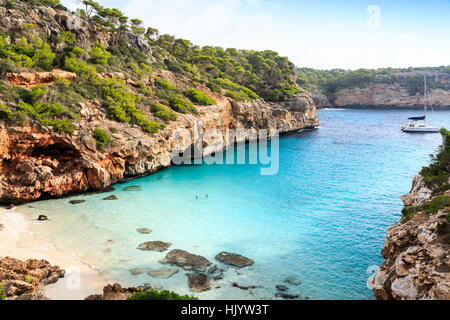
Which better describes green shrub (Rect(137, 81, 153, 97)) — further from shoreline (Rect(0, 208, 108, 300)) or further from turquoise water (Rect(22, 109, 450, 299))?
shoreline (Rect(0, 208, 108, 300))

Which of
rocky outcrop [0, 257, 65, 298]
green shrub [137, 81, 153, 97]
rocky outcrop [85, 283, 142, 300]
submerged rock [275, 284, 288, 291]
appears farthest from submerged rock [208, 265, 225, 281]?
green shrub [137, 81, 153, 97]

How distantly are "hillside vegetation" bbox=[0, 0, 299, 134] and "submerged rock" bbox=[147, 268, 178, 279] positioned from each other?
52.8 feet

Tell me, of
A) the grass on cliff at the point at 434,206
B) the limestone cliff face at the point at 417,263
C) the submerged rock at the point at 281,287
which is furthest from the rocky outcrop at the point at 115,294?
the grass on cliff at the point at 434,206

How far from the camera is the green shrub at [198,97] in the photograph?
44438 mm

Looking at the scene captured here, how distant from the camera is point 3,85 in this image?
25297mm

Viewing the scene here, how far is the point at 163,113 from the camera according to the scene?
35.9 m

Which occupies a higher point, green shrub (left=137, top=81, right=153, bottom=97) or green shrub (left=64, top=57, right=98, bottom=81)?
green shrub (left=64, top=57, right=98, bottom=81)

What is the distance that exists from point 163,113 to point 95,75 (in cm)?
836

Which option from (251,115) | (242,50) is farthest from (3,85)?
(242,50)

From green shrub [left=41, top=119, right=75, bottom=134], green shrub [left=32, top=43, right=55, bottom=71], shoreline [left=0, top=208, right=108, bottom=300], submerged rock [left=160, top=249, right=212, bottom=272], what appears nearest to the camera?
shoreline [left=0, top=208, right=108, bottom=300]

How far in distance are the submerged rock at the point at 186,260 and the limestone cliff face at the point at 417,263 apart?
356 inches

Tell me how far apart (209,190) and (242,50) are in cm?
7337

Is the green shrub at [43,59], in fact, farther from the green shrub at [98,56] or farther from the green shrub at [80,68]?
the green shrub at [98,56]

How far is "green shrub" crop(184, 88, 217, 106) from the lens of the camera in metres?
44.4
